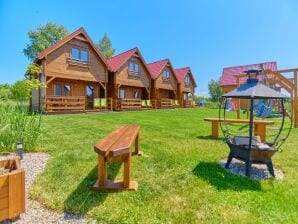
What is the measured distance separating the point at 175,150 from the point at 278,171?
2.43 meters

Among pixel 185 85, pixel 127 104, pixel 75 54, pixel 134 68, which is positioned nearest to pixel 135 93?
pixel 134 68

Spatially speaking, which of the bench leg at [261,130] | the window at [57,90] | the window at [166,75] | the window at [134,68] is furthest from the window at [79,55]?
the bench leg at [261,130]

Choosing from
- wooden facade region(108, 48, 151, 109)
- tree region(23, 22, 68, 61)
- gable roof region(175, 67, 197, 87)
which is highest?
tree region(23, 22, 68, 61)

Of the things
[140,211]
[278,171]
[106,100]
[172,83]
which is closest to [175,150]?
[278,171]

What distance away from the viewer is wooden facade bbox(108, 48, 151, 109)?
22953 millimetres

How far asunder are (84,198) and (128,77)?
71.6 feet

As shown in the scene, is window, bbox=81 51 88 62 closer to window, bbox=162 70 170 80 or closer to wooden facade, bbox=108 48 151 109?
wooden facade, bbox=108 48 151 109

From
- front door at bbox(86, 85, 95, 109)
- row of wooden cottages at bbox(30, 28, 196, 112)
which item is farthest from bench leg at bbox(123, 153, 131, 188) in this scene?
front door at bbox(86, 85, 95, 109)

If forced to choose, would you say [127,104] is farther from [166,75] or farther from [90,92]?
[166,75]

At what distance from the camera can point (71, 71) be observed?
62.2 ft

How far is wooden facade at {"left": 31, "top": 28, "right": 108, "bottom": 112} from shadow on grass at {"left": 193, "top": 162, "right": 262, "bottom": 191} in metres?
15.4

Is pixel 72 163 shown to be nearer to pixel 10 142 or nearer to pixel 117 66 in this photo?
pixel 10 142

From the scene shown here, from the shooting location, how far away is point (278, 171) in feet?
15.0

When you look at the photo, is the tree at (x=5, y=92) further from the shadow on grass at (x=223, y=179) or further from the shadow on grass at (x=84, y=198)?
the shadow on grass at (x=223, y=179)
